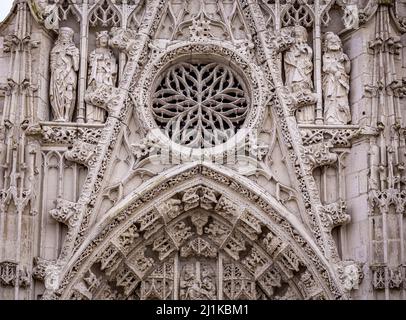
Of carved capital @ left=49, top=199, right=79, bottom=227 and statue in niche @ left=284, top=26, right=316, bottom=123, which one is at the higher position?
statue in niche @ left=284, top=26, right=316, bottom=123

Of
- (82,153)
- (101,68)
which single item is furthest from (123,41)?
(82,153)

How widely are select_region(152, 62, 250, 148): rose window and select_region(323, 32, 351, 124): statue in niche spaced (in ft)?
3.88

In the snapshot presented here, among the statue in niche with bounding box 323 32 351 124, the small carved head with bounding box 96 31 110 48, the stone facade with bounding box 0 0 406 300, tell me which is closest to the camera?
the stone facade with bounding box 0 0 406 300

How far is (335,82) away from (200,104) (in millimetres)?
1992

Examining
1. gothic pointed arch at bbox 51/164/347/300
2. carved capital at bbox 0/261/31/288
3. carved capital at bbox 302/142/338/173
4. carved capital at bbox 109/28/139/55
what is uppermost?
carved capital at bbox 109/28/139/55

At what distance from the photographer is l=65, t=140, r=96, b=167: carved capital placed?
2025 cm

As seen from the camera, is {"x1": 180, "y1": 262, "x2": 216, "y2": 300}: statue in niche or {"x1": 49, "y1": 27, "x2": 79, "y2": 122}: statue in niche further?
{"x1": 49, "y1": 27, "x2": 79, "y2": 122}: statue in niche

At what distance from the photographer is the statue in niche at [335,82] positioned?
20703 millimetres

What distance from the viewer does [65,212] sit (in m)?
20.0

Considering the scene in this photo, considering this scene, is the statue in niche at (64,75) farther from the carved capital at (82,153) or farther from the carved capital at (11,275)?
the carved capital at (11,275)

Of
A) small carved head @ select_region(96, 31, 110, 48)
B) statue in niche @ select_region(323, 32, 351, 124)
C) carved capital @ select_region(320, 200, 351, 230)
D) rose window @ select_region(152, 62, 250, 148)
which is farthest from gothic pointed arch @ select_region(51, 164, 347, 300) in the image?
small carved head @ select_region(96, 31, 110, 48)

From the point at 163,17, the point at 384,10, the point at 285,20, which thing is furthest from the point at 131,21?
the point at 384,10

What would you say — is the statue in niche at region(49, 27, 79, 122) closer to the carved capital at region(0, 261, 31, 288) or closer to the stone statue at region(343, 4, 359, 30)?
the carved capital at region(0, 261, 31, 288)
